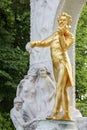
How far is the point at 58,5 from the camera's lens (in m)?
10.1

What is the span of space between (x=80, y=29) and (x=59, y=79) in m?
8.50

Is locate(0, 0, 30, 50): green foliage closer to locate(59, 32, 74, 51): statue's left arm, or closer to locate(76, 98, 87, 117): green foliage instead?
locate(76, 98, 87, 117): green foliage

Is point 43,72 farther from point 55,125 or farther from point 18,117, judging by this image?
Result: point 55,125

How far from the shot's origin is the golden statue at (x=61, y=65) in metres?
6.90

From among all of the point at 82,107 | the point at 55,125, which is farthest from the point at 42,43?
the point at 82,107

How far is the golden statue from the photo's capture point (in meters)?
6.90

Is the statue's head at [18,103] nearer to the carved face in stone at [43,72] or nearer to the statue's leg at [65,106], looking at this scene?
the carved face in stone at [43,72]

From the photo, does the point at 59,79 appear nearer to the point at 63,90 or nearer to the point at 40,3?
the point at 63,90

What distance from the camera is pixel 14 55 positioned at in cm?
1261

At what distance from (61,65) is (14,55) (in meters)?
5.76

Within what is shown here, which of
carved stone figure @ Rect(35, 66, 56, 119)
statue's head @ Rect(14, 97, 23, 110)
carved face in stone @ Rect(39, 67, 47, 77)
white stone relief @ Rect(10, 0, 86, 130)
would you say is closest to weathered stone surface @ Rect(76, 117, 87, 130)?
white stone relief @ Rect(10, 0, 86, 130)

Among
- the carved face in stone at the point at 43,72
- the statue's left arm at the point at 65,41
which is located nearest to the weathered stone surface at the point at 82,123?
the carved face in stone at the point at 43,72

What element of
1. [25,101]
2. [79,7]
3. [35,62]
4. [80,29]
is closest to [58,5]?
[79,7]

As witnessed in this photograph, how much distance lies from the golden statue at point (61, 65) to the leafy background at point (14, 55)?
208 inches
